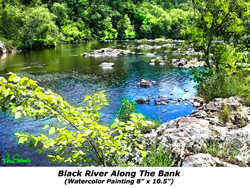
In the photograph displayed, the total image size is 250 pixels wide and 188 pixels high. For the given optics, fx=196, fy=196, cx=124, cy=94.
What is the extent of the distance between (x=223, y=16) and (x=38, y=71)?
20455mm

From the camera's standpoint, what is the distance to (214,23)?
1262cm

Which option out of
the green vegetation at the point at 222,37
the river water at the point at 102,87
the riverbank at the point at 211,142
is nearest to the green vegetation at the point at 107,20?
the river water at the point at 102,87

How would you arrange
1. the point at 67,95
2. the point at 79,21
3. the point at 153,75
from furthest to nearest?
1. the point at 79,21
2. the point at 153,75
3. the point at 67,95

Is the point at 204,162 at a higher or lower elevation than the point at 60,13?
lower

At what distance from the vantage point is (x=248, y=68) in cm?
1262

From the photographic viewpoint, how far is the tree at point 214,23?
38.6 feet

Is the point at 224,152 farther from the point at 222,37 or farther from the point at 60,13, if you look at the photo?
the point at 60,13

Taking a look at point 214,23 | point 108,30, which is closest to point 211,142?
point 214,23

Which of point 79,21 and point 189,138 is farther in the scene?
point 79,21

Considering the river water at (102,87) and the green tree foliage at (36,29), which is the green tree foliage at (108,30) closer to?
the green tree foliage at (36,29)

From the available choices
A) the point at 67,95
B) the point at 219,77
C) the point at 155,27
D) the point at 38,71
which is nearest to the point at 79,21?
the point at 155,27

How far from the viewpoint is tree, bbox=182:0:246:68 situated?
38.6 ft
